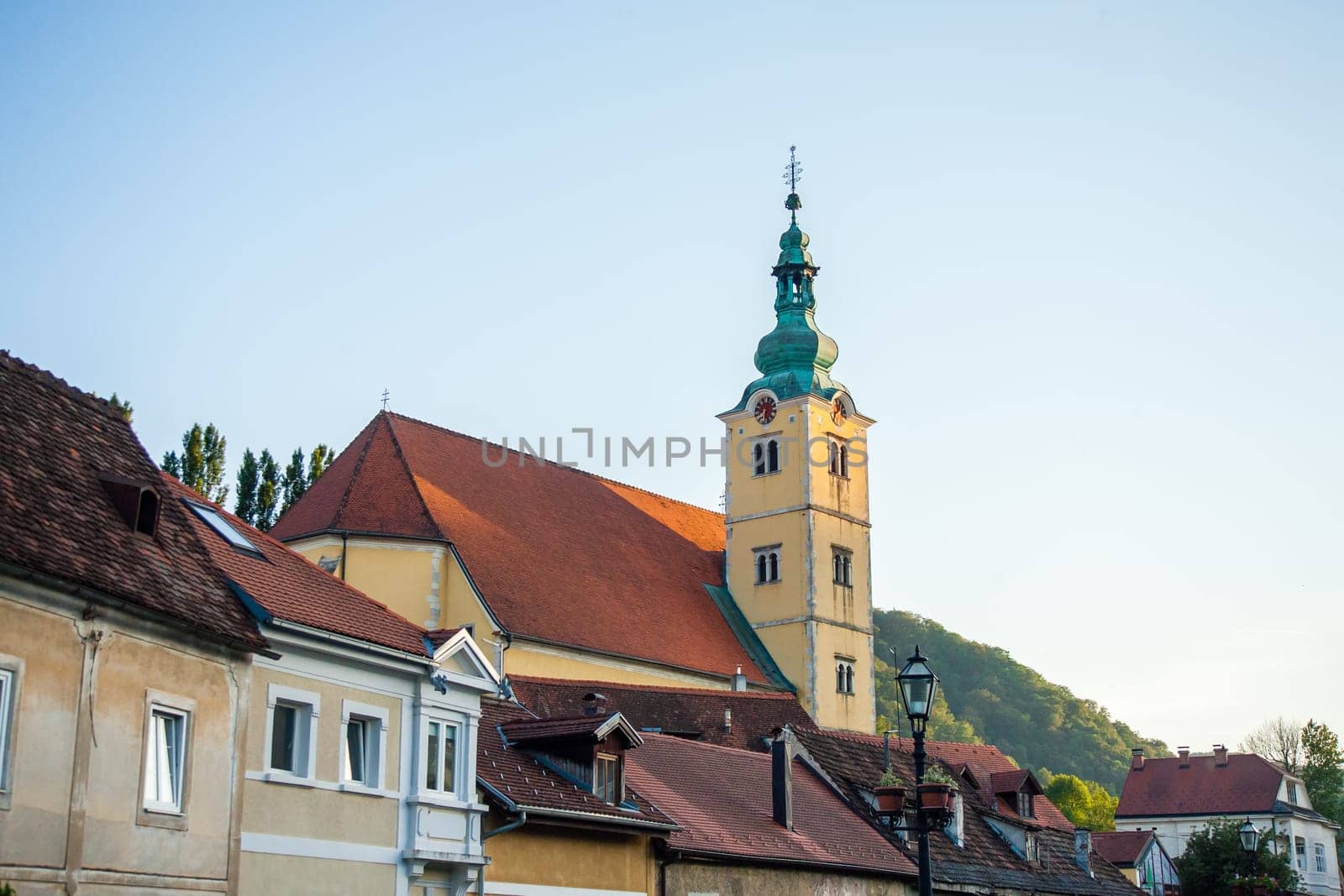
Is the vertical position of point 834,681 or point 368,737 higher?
point 834,681

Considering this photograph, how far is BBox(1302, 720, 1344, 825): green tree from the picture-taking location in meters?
82.4

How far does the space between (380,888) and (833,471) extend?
138 ft

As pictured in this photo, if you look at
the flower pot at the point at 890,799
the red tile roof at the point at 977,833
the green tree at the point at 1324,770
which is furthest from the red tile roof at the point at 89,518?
the green tree at the point at 1324,770

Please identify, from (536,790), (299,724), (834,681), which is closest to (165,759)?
(299,724)

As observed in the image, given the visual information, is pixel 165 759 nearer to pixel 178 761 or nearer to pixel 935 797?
pixel 178 761

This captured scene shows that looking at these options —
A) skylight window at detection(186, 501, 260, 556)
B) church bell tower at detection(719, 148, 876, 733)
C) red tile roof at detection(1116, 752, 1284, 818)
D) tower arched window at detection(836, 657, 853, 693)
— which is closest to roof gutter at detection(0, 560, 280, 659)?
skylight window at detection(186, 501, 260, 556)

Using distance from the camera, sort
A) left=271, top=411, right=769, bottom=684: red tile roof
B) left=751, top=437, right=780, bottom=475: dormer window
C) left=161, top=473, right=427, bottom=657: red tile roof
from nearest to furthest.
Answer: left=161, top=473, right=427, bottom=657: red tile roof, left=271, top=411, right=769, bottom=684: red tile roof, left=751, top=437, right=780, bottom=475: dormer window

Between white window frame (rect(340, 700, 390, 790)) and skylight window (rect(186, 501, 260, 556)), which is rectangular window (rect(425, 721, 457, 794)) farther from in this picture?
skylight window (rect(186, 501, 260, 556))

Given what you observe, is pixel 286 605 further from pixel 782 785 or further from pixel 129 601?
pixel 782 785

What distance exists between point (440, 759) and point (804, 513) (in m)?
38.0

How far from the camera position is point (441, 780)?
21.4 m

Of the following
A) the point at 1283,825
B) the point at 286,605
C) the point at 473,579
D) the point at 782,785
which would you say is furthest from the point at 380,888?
the point at 1283,825

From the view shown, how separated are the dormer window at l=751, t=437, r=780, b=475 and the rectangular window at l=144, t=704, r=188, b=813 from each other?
4371 centimetres

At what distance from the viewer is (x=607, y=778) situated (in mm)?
24922
